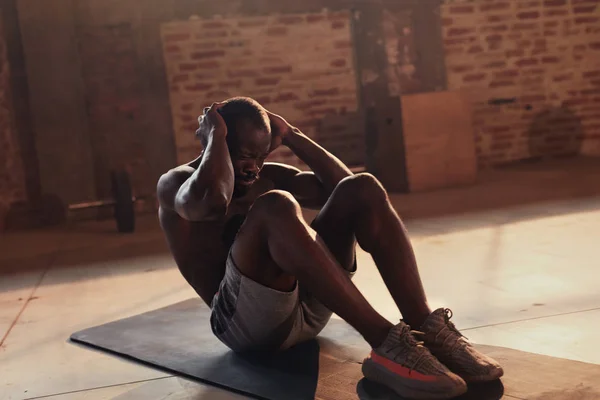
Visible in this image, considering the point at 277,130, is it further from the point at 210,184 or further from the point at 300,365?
the point at 300,365

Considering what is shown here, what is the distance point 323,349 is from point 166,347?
0.63 m

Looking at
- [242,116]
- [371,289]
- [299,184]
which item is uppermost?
[242,116]

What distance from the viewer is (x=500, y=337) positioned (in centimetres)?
286

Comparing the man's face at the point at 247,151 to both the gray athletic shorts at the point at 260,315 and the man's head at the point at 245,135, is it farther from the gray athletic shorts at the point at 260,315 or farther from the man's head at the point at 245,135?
the gray athletic shorts at the point at 260,315

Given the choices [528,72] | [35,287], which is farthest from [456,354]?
[528,72]

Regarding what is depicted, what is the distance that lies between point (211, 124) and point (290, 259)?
59cm

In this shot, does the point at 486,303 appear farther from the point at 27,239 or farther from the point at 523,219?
the point at 27,239

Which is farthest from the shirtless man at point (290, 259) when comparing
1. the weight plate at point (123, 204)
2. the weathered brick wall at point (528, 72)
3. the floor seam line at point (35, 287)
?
the weathered brick wall at point (528, 72)

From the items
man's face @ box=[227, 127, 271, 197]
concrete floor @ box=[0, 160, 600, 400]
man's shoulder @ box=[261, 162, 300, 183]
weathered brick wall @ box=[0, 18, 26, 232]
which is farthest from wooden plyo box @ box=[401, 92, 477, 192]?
man's face @ box=[227, 127, 271, 197]

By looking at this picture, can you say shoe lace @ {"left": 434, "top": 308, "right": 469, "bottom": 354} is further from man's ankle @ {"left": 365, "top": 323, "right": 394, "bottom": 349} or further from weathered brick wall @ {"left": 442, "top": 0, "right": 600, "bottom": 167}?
weathered brick wall @ {"left": 442, "top": 0, "right": 600, "bottom": 167}

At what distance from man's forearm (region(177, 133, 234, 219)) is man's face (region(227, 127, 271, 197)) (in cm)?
10

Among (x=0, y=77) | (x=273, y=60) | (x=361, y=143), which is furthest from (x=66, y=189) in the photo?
(x=361, y=143)

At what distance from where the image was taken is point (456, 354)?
228 centimetres

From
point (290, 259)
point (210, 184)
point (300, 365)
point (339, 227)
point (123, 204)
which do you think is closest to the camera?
point (290, 259)
